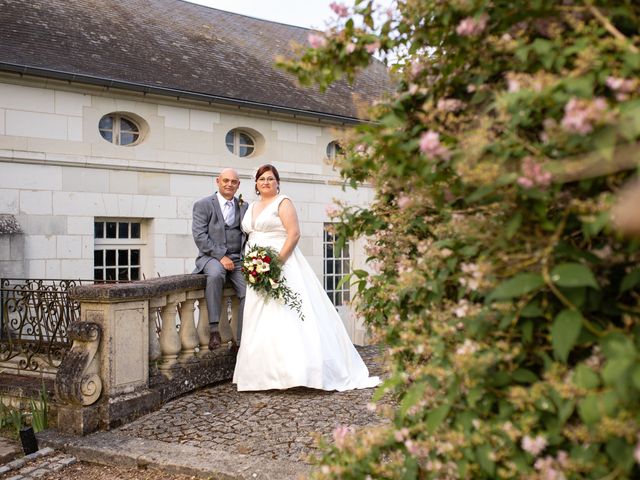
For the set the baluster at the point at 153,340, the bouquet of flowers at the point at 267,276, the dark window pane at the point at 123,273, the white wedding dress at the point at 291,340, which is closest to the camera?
the baluster at the point at 153,340

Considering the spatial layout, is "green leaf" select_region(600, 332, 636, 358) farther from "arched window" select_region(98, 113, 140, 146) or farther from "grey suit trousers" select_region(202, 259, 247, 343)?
"arched window" select_region(98, 113, 140, 146)

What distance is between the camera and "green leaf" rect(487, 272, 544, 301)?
154 cm

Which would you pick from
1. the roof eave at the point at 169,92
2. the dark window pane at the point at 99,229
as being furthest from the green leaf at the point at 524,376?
the dark window pane at the point at 99,229

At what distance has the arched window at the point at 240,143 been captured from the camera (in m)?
13.5

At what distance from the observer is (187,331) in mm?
6488

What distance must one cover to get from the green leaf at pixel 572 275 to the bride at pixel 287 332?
192 inches

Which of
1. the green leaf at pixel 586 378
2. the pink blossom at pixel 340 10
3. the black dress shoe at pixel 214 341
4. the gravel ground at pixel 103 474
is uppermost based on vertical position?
the pink blossom at pixel 340 10

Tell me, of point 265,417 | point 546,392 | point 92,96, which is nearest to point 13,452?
point 265,417

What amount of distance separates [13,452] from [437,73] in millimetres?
4471

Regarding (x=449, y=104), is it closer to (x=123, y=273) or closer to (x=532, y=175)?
(x=532, y=175)

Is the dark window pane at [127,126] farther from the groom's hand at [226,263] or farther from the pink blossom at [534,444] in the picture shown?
the pink blossom at [534,444]

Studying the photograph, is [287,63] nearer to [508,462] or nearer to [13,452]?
[508,462]

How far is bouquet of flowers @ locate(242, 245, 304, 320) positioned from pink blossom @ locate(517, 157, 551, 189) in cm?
497

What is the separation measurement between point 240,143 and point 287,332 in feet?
26.0
